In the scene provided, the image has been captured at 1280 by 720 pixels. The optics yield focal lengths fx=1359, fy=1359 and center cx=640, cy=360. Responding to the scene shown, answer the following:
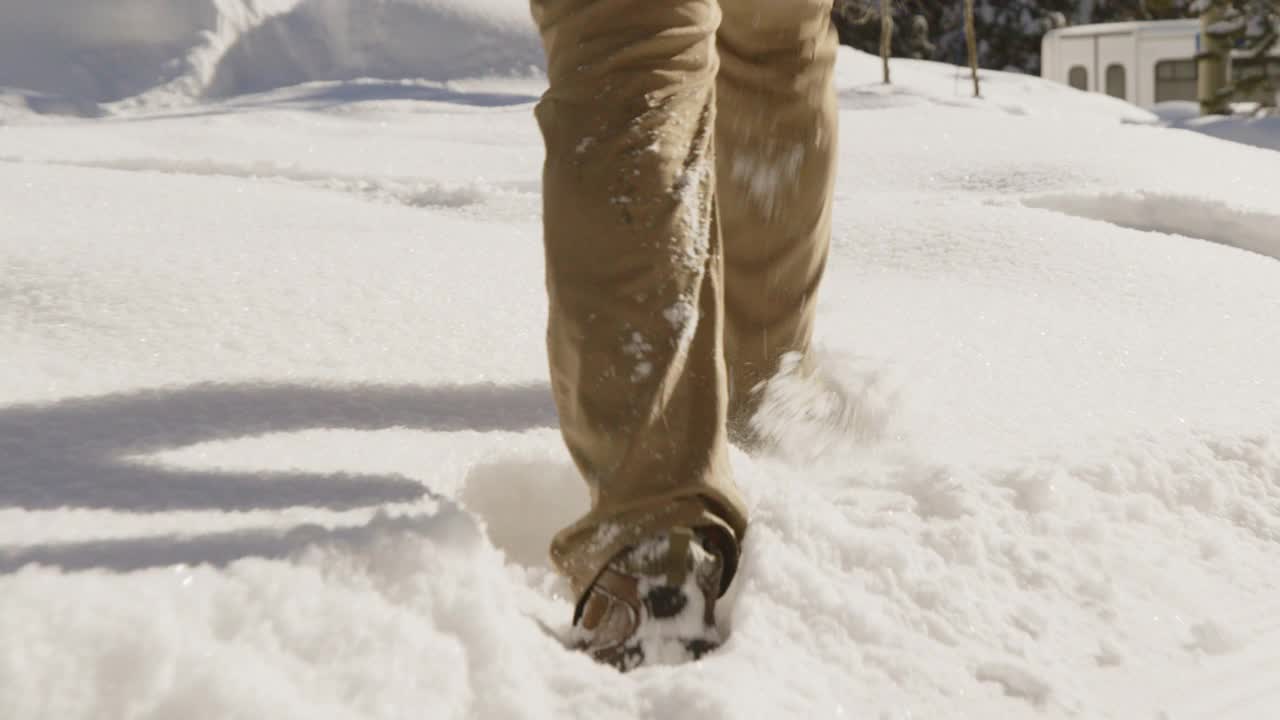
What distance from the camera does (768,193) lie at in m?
1.41

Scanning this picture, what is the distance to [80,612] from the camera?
0.74 meters

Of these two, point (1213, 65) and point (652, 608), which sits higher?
point (652, 608)

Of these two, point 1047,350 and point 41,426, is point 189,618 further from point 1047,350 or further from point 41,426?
point 1047,350

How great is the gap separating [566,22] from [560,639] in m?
0.45

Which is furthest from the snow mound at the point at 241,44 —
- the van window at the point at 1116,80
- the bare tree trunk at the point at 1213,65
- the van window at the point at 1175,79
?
the van window at the point at 1175,79

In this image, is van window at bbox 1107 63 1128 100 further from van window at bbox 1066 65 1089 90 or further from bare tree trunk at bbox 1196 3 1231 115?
bare tree trunk at bbox 1196 3 1231 115

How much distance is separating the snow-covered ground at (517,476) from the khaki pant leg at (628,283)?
0.32 feet

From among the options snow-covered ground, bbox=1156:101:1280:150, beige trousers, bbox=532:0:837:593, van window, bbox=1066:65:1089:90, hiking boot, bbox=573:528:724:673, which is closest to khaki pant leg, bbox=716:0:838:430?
beige trousers, bbox=532:0:837:593

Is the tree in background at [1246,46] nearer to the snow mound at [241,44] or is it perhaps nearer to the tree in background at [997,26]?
the tree in background at [997,26]

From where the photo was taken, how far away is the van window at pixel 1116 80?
70.6ft

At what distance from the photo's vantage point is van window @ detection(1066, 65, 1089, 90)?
2105cm

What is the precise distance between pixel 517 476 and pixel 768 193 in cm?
42

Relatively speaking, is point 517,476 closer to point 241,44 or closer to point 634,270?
point 634,270

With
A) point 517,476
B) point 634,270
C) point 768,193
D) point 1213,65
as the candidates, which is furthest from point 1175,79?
point 634,270
